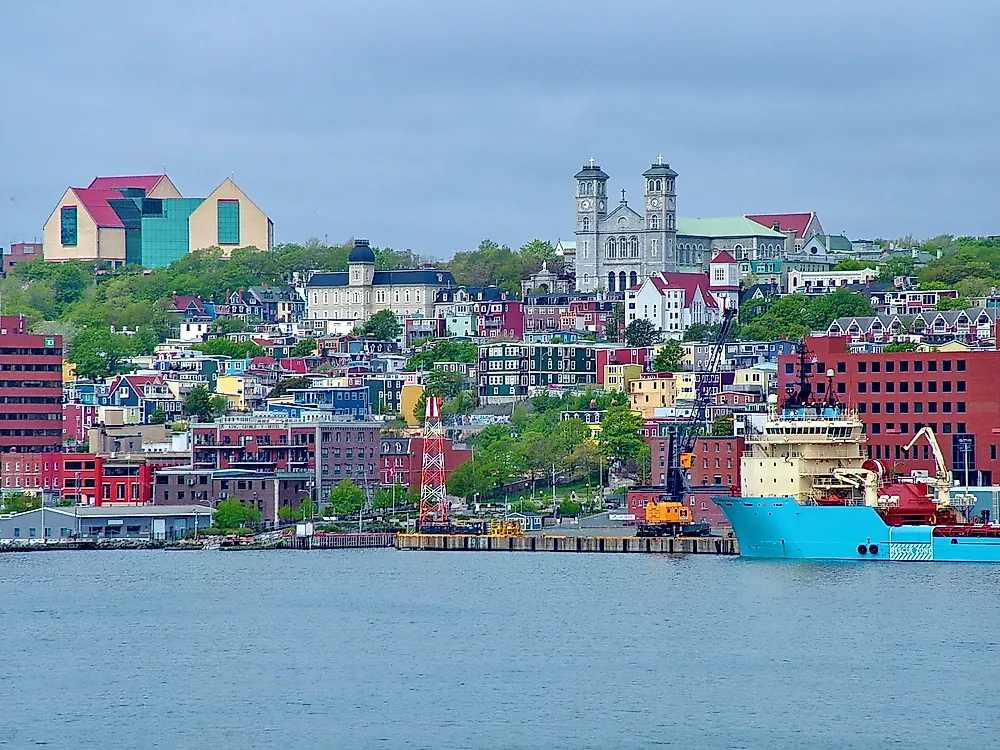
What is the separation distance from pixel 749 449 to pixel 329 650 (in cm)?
3518

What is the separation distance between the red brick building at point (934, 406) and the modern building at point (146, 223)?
308 ft

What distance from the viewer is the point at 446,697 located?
54375mm

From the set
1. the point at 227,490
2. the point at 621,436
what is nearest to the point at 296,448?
the point at 227,490

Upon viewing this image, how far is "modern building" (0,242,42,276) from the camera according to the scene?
190 metres

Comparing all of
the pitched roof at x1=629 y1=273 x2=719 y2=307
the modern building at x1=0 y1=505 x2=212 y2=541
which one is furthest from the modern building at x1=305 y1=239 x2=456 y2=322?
the modern building at x1=0 y1=505 x2=212 y2=541

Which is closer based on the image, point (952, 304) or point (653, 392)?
point (653, 392)

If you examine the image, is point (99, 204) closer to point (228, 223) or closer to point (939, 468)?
point (228, 223)

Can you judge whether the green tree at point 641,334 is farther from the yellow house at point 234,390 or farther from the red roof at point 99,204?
the red roof at point 99,204

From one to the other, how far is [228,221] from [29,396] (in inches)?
2946

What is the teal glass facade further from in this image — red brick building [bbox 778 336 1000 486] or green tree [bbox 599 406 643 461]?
red brick building [bbox 778 336 1000 486]

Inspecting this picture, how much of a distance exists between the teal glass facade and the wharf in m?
93.6

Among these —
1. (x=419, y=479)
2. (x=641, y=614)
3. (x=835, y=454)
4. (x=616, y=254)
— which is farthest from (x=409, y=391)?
(x=641, y=614)

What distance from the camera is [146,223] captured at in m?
187

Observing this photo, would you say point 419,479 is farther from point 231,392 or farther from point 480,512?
point 231,392
